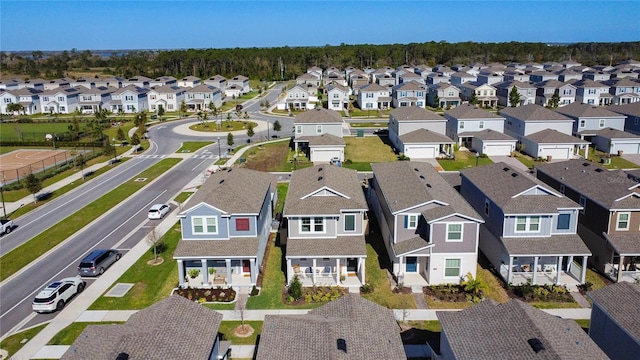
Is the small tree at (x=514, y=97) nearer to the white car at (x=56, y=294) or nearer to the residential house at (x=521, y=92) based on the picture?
the residential house at (x=521, y=92)

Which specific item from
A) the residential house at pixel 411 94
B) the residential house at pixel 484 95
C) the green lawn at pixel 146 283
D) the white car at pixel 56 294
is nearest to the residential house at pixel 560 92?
the residential house at pixel 484 95

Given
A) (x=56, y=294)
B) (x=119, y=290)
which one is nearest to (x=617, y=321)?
(x=119, y=290)

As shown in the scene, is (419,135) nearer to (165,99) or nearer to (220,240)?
(220,240)

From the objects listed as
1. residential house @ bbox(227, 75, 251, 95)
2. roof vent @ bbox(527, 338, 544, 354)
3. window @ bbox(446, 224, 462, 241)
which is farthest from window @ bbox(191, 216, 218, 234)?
residential house @ bbox(227, 75, 251, 95)

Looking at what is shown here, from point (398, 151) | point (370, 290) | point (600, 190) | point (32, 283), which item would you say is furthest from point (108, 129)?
point (600, 190)

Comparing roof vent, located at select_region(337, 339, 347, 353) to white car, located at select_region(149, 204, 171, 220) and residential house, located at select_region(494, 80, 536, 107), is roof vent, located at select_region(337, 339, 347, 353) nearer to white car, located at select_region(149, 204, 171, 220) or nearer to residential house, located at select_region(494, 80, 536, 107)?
white car, located at select_region(149, 204, 171, 220)

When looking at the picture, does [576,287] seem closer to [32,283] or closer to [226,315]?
[226,315]
